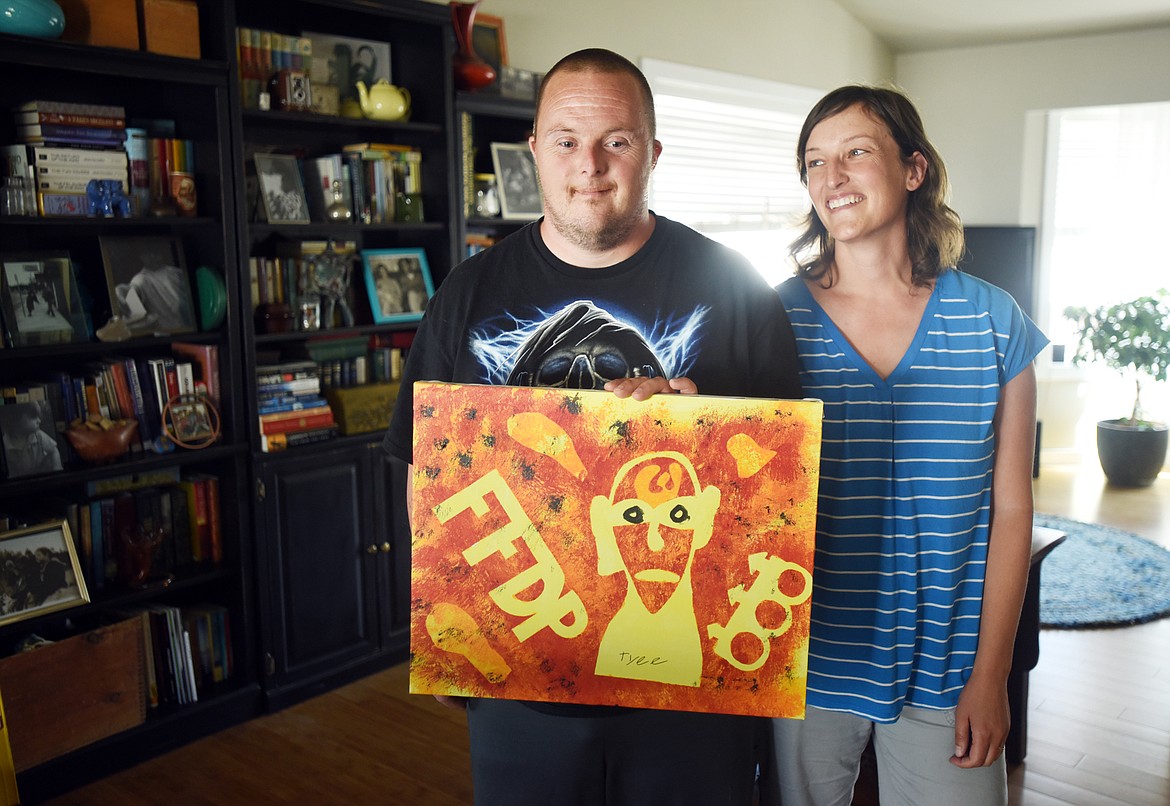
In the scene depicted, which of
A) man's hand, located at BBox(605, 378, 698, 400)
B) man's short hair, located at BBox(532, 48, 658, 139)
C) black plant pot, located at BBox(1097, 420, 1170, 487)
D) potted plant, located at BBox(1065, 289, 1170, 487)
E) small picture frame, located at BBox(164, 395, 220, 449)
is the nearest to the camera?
man's hand, located at BBox(605, 378, 698, 400)

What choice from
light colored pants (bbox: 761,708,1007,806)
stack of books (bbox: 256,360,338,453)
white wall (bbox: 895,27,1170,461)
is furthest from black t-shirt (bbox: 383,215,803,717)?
white wall (bbox: 895,27,1170,461)

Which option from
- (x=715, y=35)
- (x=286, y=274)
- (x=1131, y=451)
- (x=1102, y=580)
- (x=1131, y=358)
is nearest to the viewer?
(x=286, y=274)

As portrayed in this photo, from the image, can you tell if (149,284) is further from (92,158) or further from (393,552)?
(393,552)

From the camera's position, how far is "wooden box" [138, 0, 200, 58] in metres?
2.70

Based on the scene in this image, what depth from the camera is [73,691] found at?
107 inches

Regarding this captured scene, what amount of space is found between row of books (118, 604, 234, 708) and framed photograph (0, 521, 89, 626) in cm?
25

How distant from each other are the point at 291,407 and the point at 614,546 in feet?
7.03

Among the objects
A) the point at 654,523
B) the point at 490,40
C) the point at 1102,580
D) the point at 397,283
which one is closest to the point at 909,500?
the point at 654,523

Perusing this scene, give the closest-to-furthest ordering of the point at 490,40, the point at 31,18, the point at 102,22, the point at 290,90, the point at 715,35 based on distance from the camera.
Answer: the point at 31,18, the point at 102,22, the point at 290,90, the point at 490,40, the point at 715,35

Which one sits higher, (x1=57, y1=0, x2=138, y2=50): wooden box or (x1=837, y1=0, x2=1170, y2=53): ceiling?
(x1=837, y1=0, x2=1170, y2=53): ceiling

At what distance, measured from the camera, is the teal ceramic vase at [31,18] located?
93.3 inches

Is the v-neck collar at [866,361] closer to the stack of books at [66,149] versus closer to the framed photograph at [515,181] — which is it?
the stack of books at [66,149]

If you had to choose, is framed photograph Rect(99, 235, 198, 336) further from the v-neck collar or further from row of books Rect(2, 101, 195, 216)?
the v-neck collar

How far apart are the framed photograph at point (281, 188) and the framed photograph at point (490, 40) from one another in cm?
92
